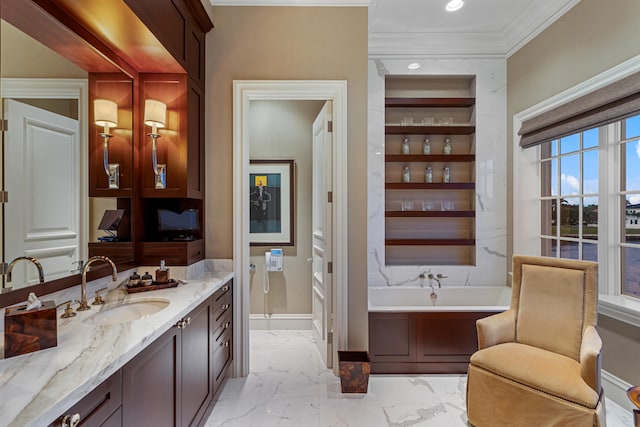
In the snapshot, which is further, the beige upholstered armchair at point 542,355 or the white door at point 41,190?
the beige upholstered armchair at point 542,355

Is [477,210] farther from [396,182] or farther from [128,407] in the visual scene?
[128,407]

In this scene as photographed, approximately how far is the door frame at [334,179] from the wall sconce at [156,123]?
53 cm

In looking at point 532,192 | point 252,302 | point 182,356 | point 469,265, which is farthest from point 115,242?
point 532,192

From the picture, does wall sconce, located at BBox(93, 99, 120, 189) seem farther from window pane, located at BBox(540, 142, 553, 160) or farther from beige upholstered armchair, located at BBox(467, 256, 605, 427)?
window pane, located at BBox(540, 142, 553, 160)

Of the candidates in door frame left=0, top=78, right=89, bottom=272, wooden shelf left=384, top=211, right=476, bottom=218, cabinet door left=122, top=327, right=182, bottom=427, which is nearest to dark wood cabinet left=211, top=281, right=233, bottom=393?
cabinet door left=122, top=327, right=182, bottom=427

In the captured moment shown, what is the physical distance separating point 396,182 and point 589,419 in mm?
2407

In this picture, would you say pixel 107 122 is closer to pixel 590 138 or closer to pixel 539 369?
pixel 539 369

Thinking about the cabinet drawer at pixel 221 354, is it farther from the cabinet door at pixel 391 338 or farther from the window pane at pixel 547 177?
the window pane at pixel 547 177

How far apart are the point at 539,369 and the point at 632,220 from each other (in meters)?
1.40

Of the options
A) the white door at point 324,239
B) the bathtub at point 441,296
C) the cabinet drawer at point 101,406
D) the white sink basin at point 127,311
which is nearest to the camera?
the cabinet drawer at point 101,406

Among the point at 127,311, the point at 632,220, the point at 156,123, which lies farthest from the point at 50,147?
the point at 632,220

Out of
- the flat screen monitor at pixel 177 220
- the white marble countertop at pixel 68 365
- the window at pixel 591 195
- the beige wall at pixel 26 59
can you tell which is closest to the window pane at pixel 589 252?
the window at pixel 591 195

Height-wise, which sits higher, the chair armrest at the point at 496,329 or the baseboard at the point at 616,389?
the chair armrest at the point at 496,329

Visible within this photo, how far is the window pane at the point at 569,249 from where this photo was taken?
9.09 ft
